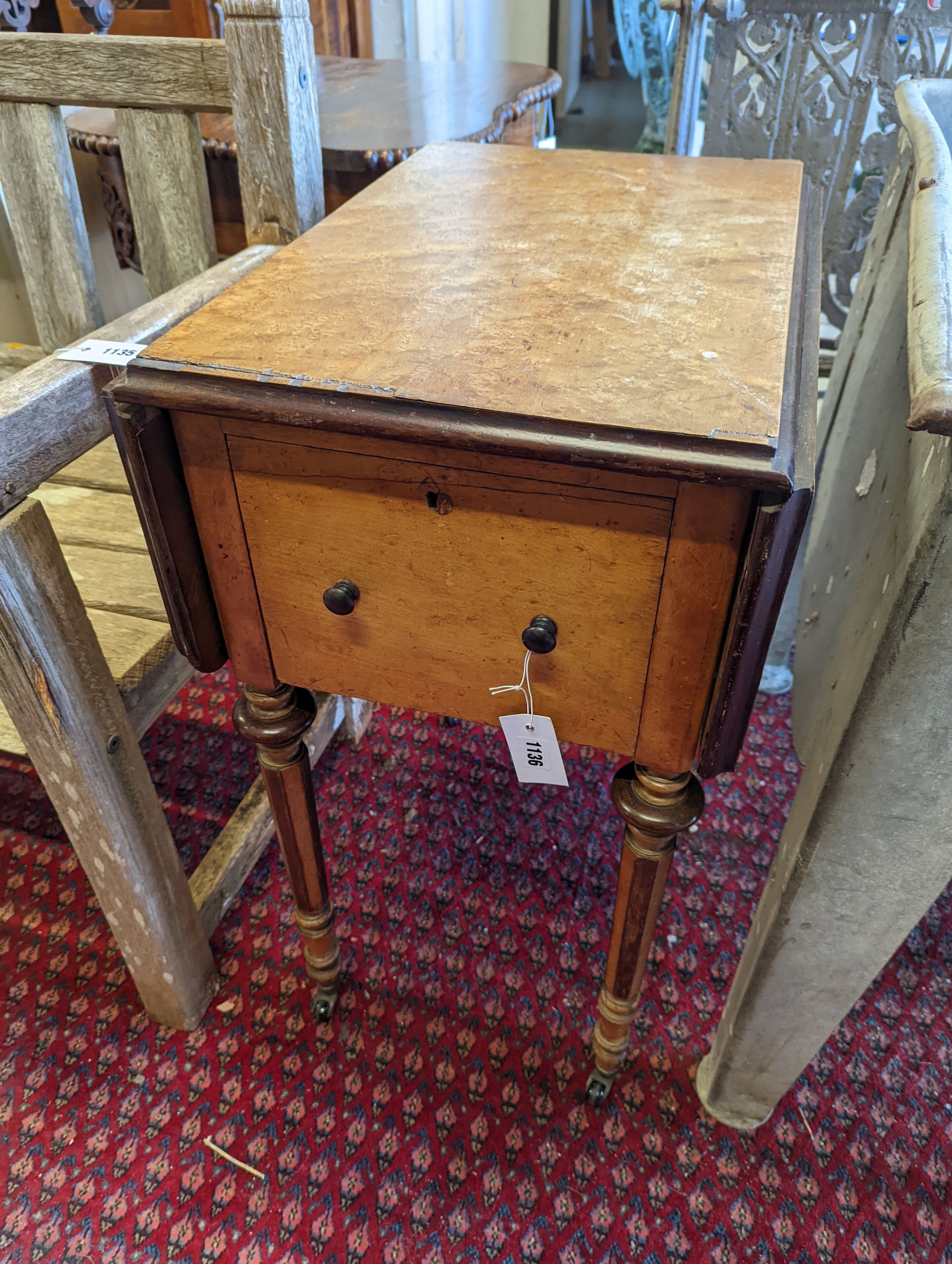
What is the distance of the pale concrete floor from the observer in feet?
12.1

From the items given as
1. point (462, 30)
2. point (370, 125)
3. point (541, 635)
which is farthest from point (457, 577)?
point (462, 30)

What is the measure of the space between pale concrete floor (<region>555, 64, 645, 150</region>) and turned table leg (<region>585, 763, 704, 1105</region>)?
370cm

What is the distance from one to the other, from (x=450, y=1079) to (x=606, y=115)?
4039mm

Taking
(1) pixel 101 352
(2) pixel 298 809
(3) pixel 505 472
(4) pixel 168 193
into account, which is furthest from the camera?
(4) pixel 168 193

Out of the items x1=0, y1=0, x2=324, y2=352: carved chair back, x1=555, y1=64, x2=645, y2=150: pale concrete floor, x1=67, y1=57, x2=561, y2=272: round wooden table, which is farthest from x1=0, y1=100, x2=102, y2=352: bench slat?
x1=555, y1=64, x2=645, y2=150: pale concrete floor

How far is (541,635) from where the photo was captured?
0.65 metres

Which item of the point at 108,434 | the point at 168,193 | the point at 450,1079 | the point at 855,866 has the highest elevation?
the point at 168,193

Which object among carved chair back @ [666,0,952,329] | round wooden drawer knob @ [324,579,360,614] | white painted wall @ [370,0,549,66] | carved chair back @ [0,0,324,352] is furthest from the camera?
white painted wall @ [370,0,549,66]

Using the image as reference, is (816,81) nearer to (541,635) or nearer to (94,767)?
(541,635)

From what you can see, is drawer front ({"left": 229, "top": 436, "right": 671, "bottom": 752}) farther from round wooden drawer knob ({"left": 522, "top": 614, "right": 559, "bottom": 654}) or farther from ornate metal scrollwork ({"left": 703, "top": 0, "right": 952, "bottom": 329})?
ornate metal scrollwork ({"left": 703, "top": 0, "right": 952, "bottom": 329})

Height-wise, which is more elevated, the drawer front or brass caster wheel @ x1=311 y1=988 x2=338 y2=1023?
the drawer front

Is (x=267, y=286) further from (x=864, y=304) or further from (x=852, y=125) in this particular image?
(x=852, y=125)

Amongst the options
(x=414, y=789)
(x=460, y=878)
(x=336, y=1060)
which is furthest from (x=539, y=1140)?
(x=414, y=789)

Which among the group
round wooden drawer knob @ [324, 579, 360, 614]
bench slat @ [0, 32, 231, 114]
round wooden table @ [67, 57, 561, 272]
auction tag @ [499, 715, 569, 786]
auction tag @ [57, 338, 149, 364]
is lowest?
auction tag @ [499, 715, 569, 786]
